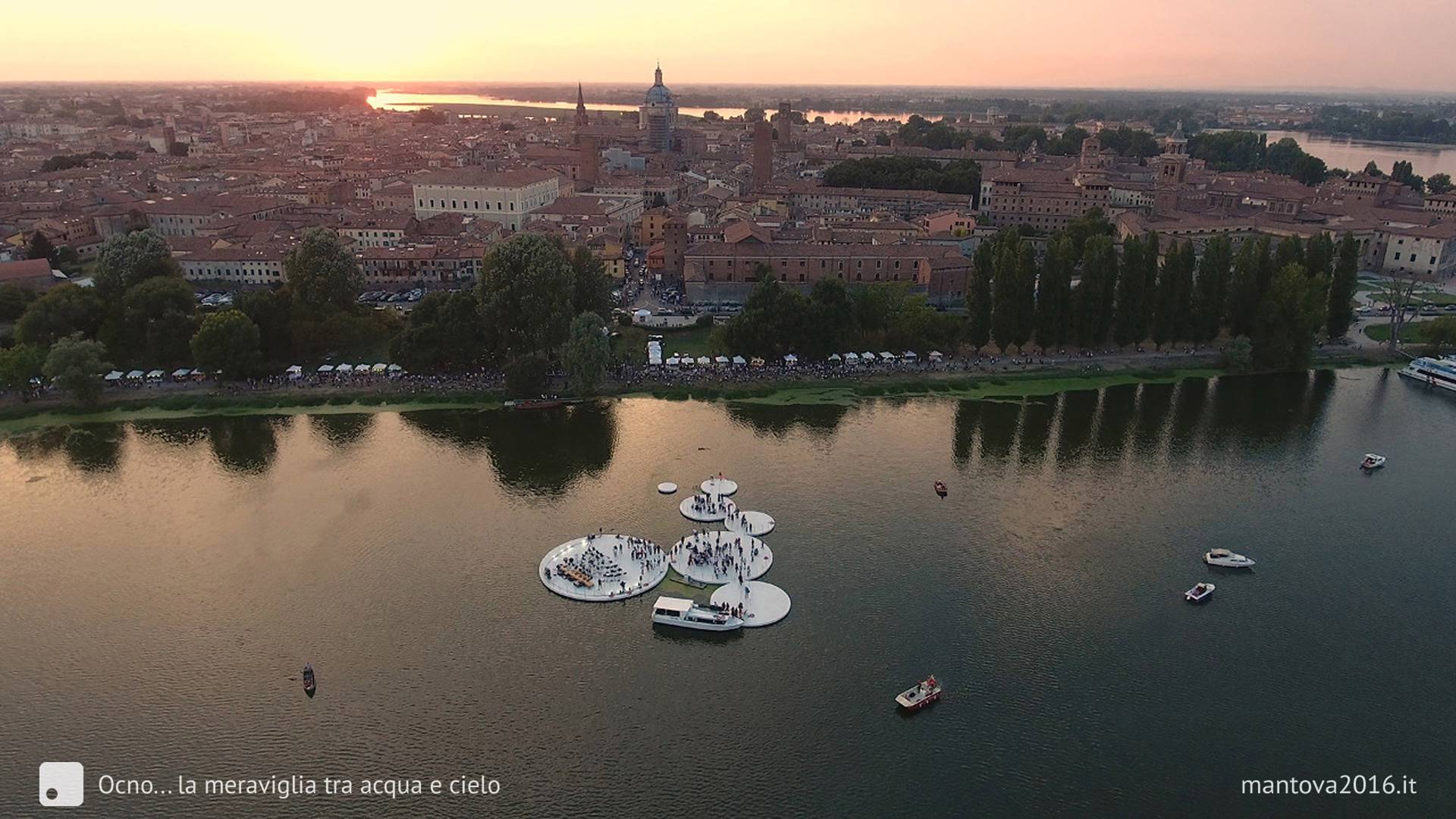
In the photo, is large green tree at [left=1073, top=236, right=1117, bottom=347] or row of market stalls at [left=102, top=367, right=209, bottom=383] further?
large green tree at [left=1073, top=236, right=1117, bottom=347]

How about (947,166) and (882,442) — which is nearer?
(882,442)

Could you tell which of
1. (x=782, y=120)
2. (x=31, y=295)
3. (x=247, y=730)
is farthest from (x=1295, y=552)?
(x=782, y=120)

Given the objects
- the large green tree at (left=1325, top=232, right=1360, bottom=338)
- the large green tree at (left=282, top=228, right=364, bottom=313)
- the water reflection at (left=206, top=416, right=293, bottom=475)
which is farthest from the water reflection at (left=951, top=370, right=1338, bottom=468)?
the large green tree at (left=282, top=228, right=364, bottom=313)

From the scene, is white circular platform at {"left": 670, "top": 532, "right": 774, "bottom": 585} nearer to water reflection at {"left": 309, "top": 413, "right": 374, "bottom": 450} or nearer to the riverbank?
the riverbank

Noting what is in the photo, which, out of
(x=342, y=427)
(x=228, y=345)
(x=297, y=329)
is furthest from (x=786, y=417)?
(x=228, y=345)

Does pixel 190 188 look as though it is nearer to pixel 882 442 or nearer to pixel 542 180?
pixel 542 180

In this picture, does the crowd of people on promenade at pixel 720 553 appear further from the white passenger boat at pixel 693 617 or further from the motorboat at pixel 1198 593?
the motorboat at pixel 1198 593
